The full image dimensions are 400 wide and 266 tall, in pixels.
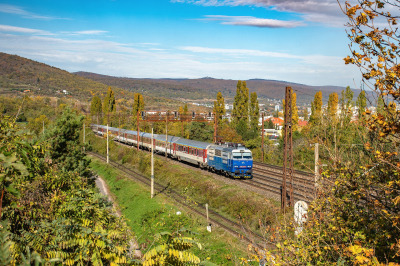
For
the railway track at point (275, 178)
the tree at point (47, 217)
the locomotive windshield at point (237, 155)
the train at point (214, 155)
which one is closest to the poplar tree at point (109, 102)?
the train at point (214, 155)

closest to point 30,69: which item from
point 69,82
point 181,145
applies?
point 69,82

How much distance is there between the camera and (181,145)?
38531 millimetres

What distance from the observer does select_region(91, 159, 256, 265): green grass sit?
570 inches

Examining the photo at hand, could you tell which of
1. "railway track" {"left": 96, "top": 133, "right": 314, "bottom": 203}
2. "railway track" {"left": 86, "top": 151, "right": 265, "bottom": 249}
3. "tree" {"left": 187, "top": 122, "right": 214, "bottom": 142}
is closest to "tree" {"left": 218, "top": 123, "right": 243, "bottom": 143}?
"tree" {"left": 187, "top": 122, "right": 214, "bottom": 142}

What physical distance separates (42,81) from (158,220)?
15044 cm

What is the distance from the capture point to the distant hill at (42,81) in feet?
440

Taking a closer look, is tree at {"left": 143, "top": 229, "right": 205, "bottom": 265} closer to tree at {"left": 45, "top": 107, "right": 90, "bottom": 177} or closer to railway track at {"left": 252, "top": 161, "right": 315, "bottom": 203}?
railway track at {"left": 252, "top": 161, "right": 315, "bottom": 203}

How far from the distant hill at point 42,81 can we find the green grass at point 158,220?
108963mm

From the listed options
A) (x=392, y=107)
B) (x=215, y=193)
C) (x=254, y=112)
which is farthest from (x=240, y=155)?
(x=254, y=112)

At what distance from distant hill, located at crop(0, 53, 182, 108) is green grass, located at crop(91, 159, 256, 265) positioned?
108963 millimetres

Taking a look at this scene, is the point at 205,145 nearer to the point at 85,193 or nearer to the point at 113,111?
the point at 85,193

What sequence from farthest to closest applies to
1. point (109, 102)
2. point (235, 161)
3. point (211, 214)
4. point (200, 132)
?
point (109, 102), point (200, 132), point (235, 161), point (211, 214)

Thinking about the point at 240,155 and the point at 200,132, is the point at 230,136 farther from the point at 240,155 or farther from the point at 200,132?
the point at 240,155

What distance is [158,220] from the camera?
20922mm
